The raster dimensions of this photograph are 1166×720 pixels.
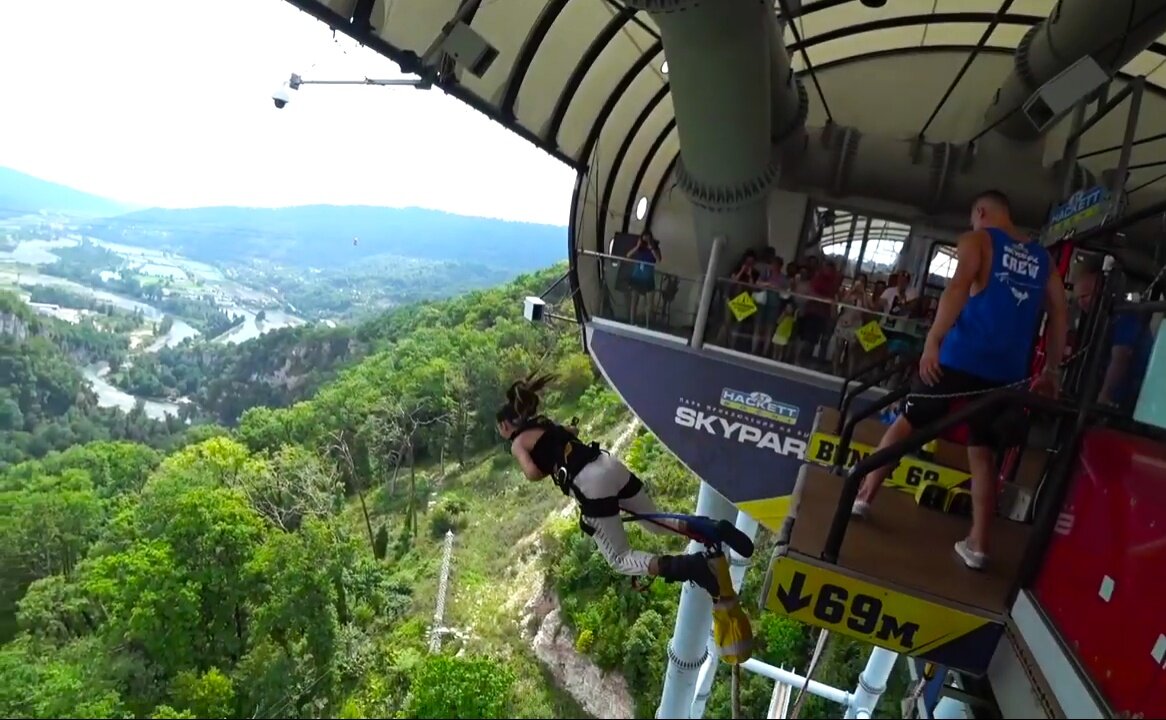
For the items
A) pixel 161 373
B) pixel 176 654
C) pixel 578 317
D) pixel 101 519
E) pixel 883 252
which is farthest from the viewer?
pixel 161 373

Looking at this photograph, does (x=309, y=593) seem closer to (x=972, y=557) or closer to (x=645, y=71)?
(x=645, y=71)

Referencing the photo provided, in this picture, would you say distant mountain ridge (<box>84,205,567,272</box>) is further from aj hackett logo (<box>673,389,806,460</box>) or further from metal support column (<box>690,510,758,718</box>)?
aj hackett logo (<box>673,389,806,460</box>)

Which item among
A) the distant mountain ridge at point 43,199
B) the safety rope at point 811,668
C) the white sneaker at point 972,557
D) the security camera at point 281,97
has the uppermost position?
the security camera at point 281,97

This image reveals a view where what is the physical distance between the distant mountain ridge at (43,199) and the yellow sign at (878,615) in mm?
107631

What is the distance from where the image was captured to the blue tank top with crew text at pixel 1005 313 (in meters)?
2.63

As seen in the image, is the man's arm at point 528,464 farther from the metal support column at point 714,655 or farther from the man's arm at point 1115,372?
the metal support column at point 714,655

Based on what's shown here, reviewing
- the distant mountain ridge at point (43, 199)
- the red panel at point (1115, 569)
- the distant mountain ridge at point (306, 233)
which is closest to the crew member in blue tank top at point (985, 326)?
the red panel at point (1115, 569)

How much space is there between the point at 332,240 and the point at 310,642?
88.4 metres

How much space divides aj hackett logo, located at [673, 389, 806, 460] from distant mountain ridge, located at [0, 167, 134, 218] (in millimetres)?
104927

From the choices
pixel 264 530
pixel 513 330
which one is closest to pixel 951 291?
pixel 264 530

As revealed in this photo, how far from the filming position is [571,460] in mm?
3471

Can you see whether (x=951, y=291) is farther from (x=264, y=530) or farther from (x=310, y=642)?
(x=264, y=530)

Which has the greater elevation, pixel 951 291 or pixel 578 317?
pixel 951 291

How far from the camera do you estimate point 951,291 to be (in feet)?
8.59
